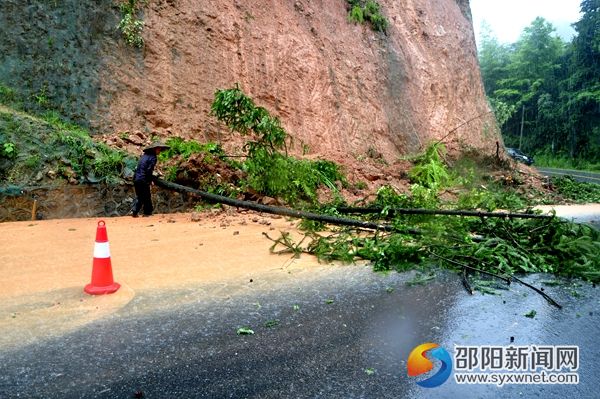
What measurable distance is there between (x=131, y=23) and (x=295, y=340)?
10.6 metres

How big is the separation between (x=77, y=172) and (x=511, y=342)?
7.89 metres

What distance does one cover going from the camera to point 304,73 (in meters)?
13.9

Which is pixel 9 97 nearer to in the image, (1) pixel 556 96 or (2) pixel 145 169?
(2) pixel 145 169

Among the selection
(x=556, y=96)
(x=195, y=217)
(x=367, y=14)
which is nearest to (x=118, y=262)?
(x=195, y=217)

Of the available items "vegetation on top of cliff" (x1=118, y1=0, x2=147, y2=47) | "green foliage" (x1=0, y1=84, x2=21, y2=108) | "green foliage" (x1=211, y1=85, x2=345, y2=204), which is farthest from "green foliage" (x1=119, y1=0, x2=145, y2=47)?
"green foliage" (x1=211, y1=85, x2=345, y2=204)

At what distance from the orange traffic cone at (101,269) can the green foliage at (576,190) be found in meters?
14.8

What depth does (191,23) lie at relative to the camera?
481 inches

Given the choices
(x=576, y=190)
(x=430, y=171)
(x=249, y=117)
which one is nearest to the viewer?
(x=249, y=117)

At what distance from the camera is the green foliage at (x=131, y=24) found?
11.1 metres

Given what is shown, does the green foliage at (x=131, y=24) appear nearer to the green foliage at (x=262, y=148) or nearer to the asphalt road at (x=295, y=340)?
the green foliage at (x=262, y=148)

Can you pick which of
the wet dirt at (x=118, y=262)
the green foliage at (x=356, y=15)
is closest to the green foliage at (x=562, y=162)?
the green foliage at (x=356, y=15)

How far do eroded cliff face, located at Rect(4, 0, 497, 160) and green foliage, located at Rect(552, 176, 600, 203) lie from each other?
309 cm

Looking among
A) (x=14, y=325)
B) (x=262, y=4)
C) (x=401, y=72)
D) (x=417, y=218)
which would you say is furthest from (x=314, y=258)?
(x=401, y=72)

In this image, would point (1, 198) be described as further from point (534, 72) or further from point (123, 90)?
point (534, 72)
